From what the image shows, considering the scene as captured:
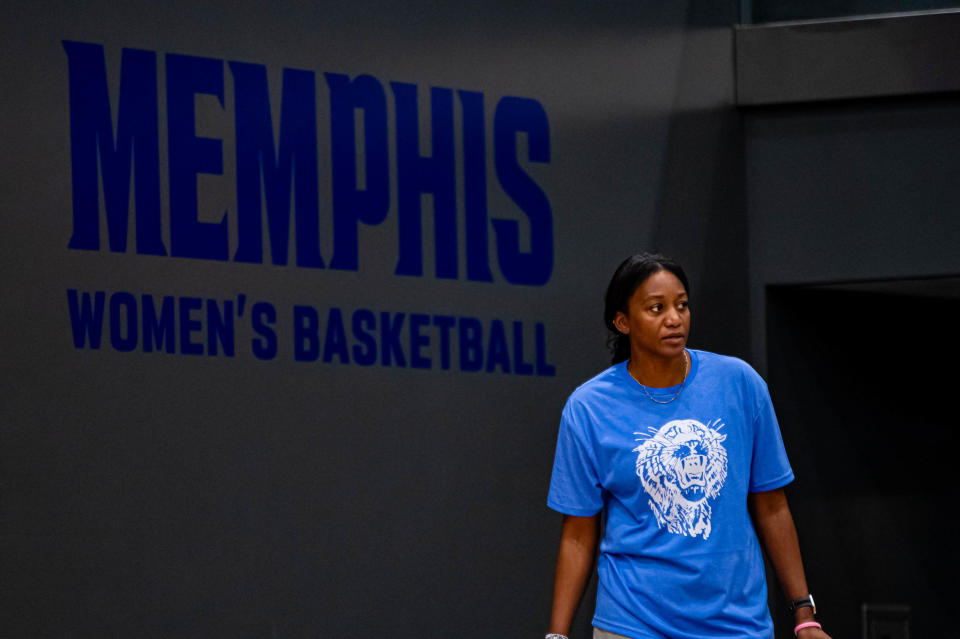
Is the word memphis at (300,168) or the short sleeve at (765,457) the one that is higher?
the word memphis at (300,168)

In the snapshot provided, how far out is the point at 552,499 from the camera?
3260 mm

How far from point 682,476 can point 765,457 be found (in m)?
0.25

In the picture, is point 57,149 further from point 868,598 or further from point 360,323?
point 868,598

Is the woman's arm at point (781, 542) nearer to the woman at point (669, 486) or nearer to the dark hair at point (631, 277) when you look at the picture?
the woman at point (669, 486)

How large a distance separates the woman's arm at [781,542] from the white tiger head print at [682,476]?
0.20m

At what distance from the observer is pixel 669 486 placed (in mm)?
3061

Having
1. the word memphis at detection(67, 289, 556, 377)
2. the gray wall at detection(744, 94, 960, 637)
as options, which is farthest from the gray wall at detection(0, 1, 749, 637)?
the gray wall at detection(744, 94, 960, 637)

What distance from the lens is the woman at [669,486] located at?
305 cm

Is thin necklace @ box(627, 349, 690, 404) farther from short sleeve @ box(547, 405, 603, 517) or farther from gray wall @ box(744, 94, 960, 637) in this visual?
gray wall @ box(744, 94, 960, 637)

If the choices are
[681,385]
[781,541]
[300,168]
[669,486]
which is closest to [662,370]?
[681,385]

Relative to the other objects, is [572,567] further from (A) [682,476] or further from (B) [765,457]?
(B) [765,457]

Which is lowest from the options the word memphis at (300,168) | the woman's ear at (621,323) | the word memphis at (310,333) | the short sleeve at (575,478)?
the short sleeve at (575,478)

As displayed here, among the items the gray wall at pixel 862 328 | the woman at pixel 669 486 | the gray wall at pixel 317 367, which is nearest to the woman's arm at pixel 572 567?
the woman at pixel 669 486

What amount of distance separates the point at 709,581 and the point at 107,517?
1.81 metres
